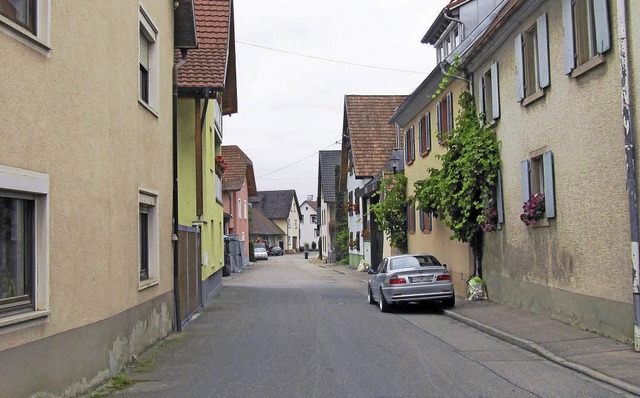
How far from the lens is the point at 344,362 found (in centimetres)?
1001

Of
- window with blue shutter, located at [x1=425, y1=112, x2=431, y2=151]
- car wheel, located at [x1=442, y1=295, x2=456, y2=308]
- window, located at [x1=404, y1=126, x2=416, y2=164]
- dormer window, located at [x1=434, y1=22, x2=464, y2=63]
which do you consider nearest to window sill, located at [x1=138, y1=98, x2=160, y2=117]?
car wheel, located at [x1=442, y1=295, x2=456, y2=308]

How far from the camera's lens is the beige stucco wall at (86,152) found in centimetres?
666

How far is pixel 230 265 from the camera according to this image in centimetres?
4188

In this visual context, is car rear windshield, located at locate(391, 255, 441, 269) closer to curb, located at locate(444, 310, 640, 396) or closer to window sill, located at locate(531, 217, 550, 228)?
curb, located at locate(444, 310, 640, 396)

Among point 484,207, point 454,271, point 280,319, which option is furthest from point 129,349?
point 454,271

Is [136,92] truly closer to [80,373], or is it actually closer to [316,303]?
[80,373]

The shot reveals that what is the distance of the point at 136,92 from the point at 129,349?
12.7 feet

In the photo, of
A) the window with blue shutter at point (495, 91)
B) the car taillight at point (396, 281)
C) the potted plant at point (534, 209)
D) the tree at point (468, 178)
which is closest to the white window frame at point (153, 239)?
the car taillight at point (396, 281)

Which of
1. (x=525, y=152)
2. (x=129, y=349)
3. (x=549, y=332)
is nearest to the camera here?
(x=129, y=349)

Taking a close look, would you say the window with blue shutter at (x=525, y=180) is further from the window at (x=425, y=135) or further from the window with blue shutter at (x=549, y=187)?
the window at (x=425, y=135)

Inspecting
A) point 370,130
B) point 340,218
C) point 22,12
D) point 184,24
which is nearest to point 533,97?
point 184,24

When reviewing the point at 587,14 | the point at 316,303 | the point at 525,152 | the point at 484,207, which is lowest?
the point at 316,303

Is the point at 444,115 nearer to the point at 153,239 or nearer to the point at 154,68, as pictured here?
the point at 154,68

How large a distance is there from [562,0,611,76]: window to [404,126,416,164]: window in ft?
46.4
